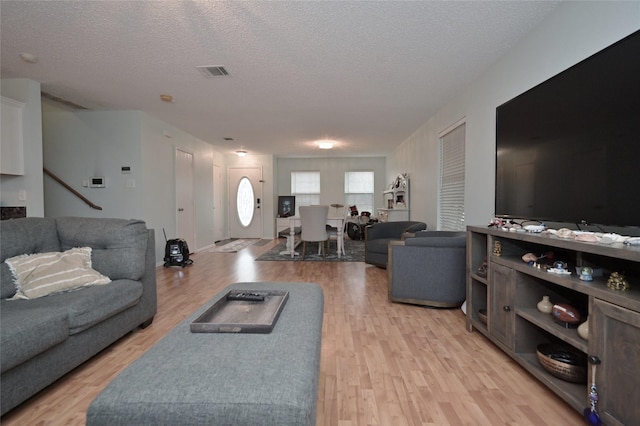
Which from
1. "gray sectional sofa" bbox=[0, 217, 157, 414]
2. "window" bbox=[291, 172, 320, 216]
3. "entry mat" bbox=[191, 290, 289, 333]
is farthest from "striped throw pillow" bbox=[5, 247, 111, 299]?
"window" bbox=[291, 172, 320, 216]

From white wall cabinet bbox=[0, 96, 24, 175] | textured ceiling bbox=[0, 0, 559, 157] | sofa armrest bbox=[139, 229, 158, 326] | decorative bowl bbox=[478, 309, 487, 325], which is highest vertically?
textured ceiling bbox=[0, 0, 559, 157]

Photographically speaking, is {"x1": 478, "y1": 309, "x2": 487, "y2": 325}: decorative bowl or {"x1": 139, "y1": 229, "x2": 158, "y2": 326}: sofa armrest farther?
{"x1": 139, "y1": 229, "x2": 158, "y2": 326}: sofa armrest

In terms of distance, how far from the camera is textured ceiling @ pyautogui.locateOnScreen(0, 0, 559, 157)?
2.10 m

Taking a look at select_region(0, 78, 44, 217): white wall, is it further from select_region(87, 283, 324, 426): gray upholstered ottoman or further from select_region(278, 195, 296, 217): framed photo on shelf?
select_region(278, 195, 296, 217): framed photo on shelf

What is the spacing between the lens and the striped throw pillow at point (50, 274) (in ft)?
6.00

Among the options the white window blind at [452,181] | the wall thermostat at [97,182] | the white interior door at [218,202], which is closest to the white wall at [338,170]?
the white interior door at [218,202]

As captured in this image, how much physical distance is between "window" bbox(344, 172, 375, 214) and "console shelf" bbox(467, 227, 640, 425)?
6.62 m

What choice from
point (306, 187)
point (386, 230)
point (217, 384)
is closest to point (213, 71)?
point (217, 384)

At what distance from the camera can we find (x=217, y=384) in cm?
86

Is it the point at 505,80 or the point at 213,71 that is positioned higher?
the point at 213,71

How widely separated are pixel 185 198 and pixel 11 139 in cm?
283

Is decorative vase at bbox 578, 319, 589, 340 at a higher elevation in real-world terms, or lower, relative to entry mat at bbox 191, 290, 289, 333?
lower

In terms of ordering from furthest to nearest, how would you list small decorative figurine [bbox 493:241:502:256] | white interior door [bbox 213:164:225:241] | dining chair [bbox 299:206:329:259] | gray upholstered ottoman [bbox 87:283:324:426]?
white interior door [bbox 213:164:225:241], dining chair [bbox 299:206:329:259], small decorative figurine [bbox 493:241:502:256], gray upholstered ottoman [bbox 87:283:324:426]

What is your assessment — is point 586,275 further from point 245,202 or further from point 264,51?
point 245,202
